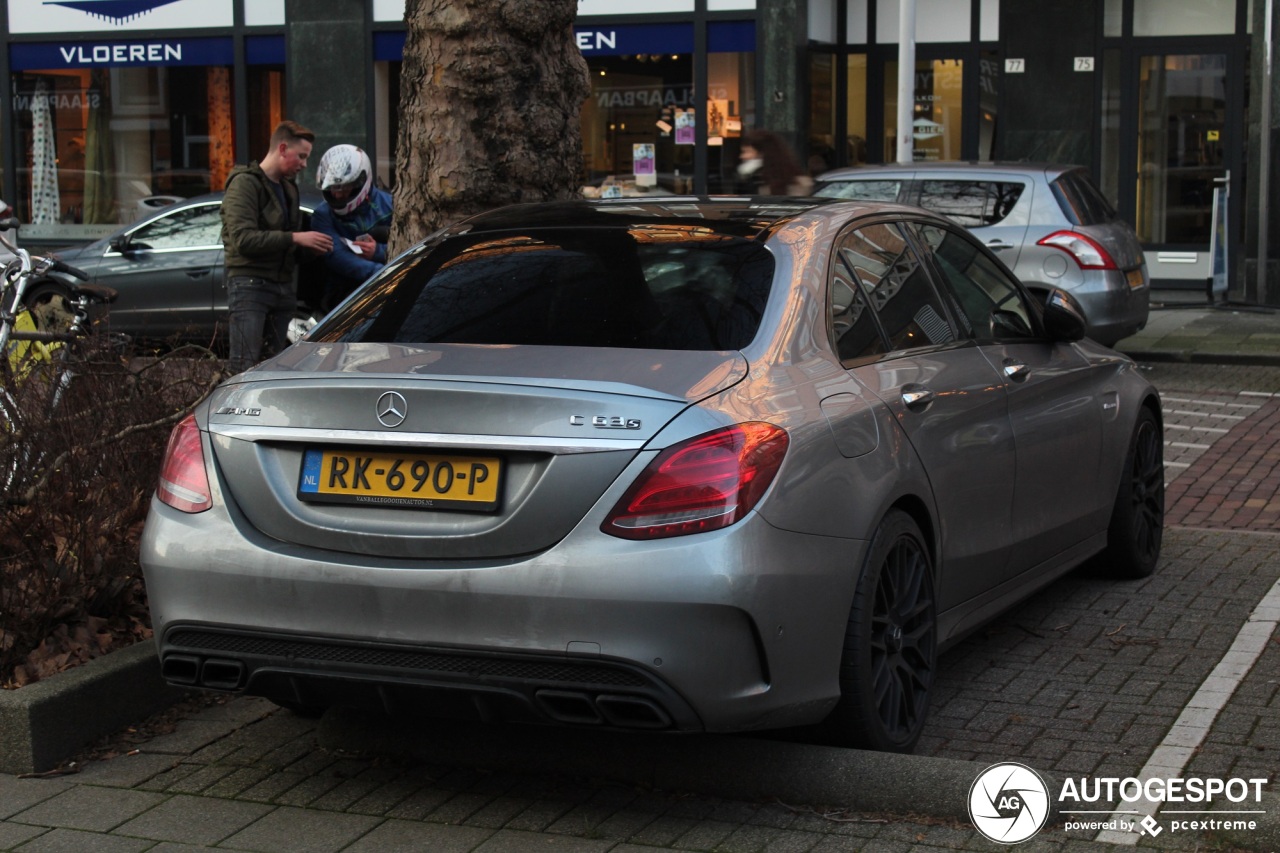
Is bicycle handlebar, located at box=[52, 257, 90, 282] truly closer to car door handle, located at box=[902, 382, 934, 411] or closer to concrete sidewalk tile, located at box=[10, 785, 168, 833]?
concrete sidewalk tile, located at box=[10, 785, 168, 833]

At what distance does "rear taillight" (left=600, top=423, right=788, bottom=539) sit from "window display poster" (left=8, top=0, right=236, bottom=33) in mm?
18796

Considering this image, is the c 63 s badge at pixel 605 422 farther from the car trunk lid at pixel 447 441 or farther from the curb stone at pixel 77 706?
the curb stone at pixel 77 706

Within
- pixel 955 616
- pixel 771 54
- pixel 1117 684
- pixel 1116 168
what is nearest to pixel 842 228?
pixel 955 616

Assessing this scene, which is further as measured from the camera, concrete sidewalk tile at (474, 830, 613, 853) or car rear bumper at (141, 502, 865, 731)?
concrete sidewalk tile at (474, 830, 613, 853)

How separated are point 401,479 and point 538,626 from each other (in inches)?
19.6

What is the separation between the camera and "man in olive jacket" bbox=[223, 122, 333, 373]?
884 cm

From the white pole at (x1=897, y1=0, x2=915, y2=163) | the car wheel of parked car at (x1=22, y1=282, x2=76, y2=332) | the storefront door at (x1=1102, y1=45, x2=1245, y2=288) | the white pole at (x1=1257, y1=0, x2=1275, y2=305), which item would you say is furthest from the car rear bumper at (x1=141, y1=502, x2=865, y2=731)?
the storefront door at (x1=1102, y1=45, x2=1245, y2=288)

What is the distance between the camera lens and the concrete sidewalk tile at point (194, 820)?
13.5 ft

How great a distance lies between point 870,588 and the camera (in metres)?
A: 4.25

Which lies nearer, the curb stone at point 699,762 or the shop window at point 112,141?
the curb stone at point 699,762

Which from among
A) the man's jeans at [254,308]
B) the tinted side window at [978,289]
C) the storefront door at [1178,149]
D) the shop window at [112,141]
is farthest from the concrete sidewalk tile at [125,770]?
the storefront door at [1178,149]

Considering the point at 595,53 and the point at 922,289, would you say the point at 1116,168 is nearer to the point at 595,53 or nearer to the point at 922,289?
the point at 595,53

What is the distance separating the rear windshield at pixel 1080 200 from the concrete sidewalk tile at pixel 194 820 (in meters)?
10.4

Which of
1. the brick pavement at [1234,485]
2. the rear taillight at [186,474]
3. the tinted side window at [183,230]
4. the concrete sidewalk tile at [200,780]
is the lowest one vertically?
the concrete sidewalk tile at [200,780]
